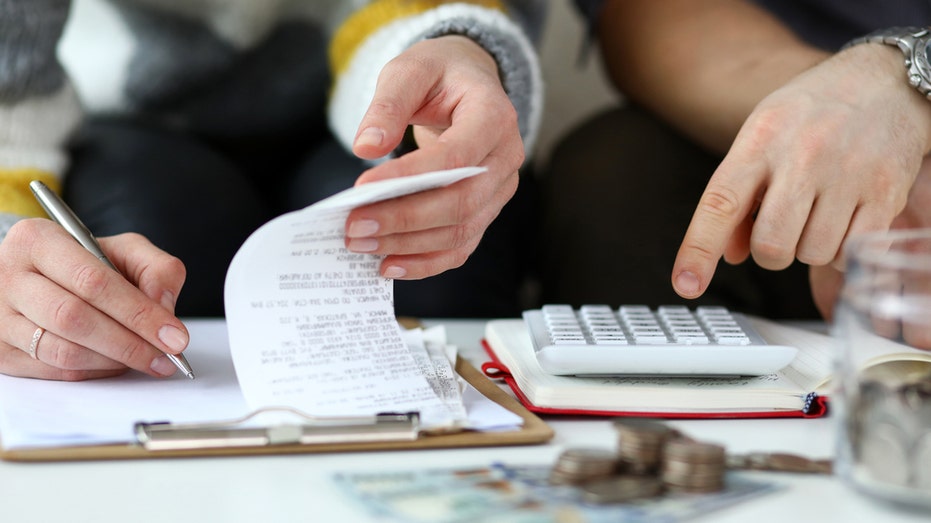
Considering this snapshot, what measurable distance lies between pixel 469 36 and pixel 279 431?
452 mm

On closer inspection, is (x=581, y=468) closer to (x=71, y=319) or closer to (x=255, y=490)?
(x=255, y=490)

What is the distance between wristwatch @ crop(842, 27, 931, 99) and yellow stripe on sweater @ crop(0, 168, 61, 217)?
731 millimetres

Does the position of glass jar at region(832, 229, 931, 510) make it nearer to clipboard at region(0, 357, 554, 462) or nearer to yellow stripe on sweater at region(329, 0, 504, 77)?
clipboard at region(0, 357, 554, 462)

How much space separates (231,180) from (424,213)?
1.65ft

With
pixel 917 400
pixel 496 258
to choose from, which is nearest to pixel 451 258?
pixel 917 400

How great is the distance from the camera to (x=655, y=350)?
577 millimetres

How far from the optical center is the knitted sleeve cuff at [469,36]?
31.9 inches

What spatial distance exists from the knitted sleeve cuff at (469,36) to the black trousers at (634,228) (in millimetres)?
138

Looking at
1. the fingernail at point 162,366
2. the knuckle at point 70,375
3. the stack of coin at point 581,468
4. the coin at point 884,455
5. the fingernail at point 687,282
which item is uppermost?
the knuckle at point 70,375

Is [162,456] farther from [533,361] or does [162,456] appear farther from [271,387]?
[533,361]

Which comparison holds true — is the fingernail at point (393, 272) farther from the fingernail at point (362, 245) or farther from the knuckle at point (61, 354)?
the knuckle at point (61, 354)

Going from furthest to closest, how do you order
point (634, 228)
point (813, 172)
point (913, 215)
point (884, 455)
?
point (634, 228)
point (913, 215)
point (813, 172)
point (884, 455)

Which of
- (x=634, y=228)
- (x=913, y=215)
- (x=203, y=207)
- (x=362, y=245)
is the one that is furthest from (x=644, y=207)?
(x=362, y=245)

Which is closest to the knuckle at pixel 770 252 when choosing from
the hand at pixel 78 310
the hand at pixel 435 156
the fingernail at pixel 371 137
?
the hand at pixel 435 156
